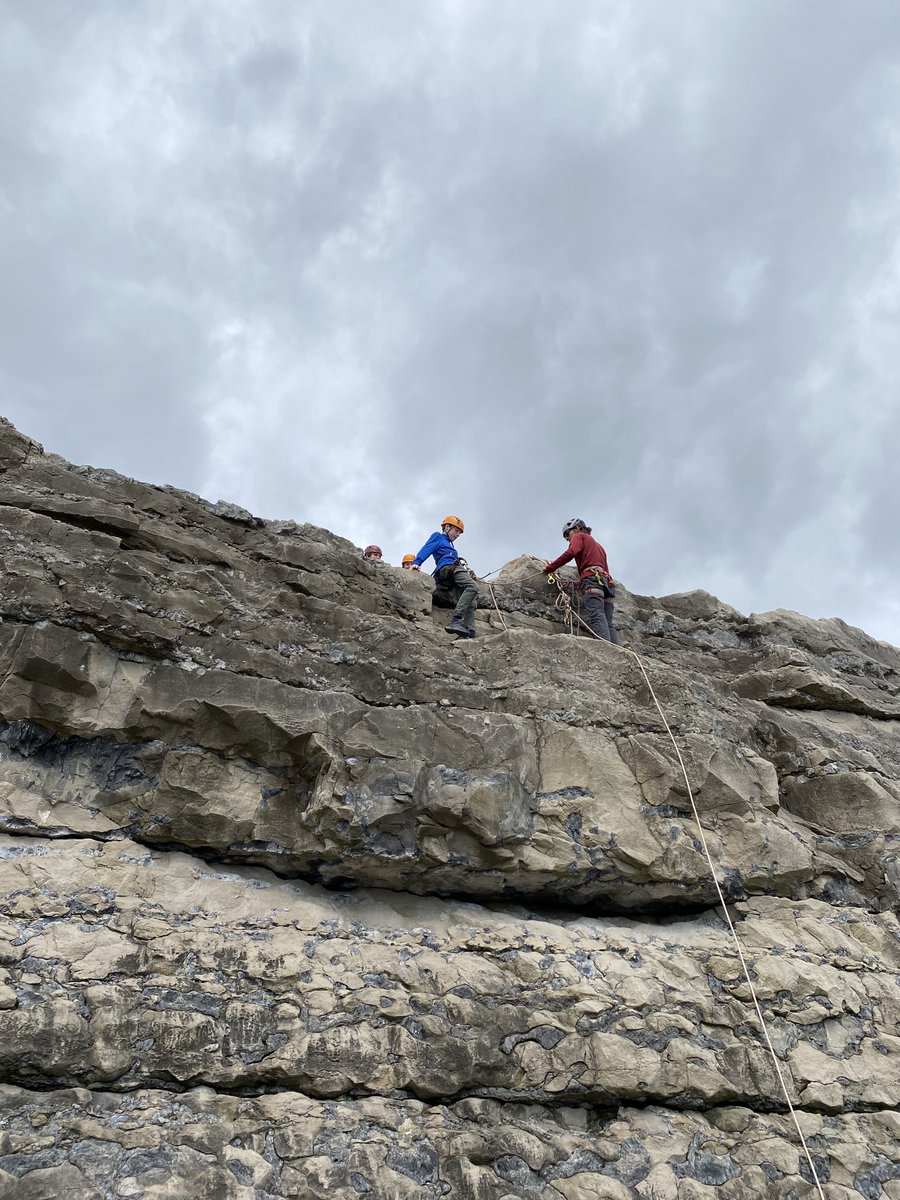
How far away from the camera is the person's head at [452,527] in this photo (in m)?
11.9

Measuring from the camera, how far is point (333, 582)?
965 cm

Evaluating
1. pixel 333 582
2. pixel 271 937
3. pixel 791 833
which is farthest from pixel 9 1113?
pixel 791 833

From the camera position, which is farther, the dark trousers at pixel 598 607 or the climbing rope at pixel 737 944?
the dark trousers at pixel 598 607

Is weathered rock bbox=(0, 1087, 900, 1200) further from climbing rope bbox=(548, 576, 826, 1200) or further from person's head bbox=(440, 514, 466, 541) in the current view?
person's head bbox=(440, 514, 466, 541)

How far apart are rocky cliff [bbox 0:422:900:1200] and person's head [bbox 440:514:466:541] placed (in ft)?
10.6

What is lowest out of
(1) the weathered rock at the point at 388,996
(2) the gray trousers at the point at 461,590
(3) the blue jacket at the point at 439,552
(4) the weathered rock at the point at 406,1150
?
(4) the weathered rock at the point at 406,1150

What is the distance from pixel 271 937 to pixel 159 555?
4332 millimetres

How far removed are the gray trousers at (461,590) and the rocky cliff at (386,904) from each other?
1292 millimetres

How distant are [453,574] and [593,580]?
2.15 m

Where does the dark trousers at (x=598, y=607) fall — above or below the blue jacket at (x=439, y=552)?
below

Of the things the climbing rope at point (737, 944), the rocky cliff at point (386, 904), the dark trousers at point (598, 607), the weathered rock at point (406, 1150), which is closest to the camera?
the weathered rock at point (406, 1150)

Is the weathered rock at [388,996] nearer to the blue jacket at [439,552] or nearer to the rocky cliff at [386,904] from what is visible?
the rocky cliff at [386,904]

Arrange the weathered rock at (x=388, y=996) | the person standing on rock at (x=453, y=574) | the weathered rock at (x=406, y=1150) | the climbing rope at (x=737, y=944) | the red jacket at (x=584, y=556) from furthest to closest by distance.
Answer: the red jacket at (x=584, y=556) → the person standing on rock at (x=453, y=574) → the climbing rope at (x=737, y=944) → the weathered rock at (x=388, y=996) → the weathered rock at (x=406, y=1150)

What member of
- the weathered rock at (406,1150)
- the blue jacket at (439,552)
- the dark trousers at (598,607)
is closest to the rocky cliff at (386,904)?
the weathered rock at (406,1150)
